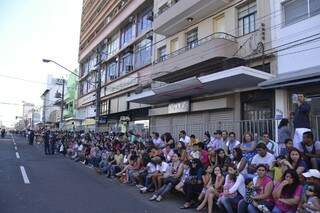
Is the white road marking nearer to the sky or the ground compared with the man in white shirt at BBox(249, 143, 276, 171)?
nearer to the ground

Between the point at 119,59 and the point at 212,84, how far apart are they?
23012 millimetres

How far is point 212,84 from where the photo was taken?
742 inches

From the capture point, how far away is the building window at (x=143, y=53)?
3175cm

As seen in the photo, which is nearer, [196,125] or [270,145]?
[270,145]

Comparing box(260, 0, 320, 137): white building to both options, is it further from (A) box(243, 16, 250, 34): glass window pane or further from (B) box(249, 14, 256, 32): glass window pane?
(A) box(243, 16, 250, 34): glass window pane

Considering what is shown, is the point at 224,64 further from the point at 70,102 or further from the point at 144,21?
the point at 70,102

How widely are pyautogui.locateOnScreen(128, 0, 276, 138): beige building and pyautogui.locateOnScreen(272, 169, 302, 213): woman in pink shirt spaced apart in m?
6.70

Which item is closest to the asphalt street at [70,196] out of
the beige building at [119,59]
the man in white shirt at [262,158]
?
the man in white shirt at [262,158]

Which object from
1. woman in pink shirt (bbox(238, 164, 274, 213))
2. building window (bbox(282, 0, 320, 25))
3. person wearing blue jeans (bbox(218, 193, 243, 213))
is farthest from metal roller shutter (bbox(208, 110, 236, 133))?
woman in pink shirt (bbox(238, 164, 274, 213))

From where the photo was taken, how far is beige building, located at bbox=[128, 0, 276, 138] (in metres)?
17.4

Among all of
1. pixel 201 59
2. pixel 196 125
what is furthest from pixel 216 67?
pixel 196 125

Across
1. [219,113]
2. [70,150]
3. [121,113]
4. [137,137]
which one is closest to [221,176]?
[219,113]

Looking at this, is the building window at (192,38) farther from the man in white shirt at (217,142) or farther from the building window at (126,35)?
the building window at (126,35)

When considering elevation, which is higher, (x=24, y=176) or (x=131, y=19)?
(x=131, y=19)
